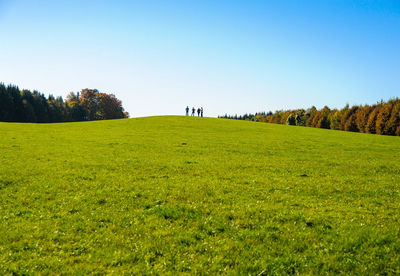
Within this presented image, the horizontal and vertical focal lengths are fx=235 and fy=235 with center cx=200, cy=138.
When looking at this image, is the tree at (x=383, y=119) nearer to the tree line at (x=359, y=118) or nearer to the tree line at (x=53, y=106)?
the tree line at (x=359, y=118)

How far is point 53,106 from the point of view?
159 meters

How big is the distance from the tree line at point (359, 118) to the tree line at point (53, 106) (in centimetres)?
13099

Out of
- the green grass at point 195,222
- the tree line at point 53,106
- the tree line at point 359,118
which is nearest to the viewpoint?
the green grass at point 195,222

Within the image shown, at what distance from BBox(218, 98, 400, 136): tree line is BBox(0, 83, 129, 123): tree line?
130985 mm

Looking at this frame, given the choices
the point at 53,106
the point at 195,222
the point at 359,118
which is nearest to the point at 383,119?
the point at 359,118

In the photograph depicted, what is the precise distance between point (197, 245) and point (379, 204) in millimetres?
10449

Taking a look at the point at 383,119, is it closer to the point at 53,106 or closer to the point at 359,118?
the point at 359,118

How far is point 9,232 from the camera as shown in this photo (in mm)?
8820

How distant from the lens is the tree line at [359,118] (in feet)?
267

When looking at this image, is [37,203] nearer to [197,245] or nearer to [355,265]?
[197,245]

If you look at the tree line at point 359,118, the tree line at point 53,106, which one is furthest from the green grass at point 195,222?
the tree line at point 53,106

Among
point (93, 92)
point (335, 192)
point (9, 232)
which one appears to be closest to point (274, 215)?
point (335, 192)

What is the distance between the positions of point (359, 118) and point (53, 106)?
6973 inches

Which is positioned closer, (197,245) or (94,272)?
(94,272)
